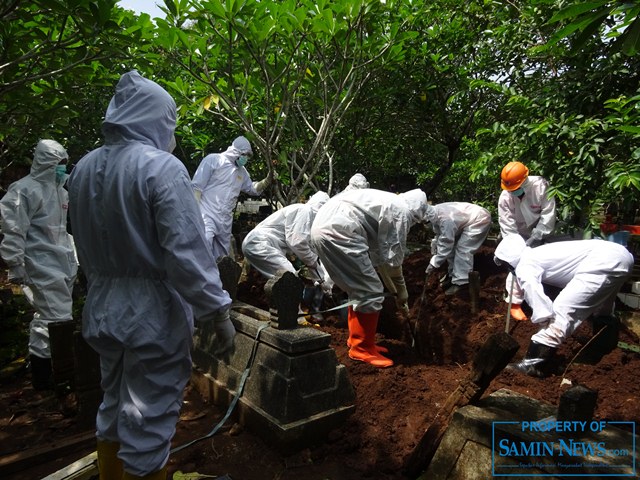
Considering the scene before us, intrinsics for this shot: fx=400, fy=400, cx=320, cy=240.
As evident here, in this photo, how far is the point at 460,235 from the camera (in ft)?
20.3

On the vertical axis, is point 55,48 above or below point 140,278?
above

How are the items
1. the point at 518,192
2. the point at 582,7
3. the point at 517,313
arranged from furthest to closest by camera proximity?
the point at 518,192 → the point at 517,313 → the point at 582,7

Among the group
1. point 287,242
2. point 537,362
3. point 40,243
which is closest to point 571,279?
point 537,362

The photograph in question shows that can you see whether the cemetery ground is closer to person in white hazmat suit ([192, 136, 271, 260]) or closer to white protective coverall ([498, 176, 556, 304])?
white protective coverall ([498, 176, 556, 304])

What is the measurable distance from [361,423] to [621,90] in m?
4.13

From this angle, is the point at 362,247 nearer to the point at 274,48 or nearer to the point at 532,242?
the point at 532,242

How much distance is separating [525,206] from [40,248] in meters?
5.53

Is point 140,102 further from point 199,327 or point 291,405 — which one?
point 199,327

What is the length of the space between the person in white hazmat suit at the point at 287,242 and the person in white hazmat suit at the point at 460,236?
5.81 ft

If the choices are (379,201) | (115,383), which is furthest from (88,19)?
(379,201)

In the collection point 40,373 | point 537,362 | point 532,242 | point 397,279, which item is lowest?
point 40,373

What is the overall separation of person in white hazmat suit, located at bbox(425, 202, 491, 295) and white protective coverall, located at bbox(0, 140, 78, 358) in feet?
15.3

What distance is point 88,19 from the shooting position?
2.74 m

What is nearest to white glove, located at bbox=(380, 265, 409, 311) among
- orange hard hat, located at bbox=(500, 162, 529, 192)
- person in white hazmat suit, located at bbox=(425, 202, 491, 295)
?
person in white hazmat suit, located at bbox=(425, 202, 491, 295)
